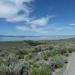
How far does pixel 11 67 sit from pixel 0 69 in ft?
3.07

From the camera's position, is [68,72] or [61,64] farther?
[61,64]

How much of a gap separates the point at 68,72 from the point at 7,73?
4.72 meters

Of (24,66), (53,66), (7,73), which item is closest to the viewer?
(7,73)

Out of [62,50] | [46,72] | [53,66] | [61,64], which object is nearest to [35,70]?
[46,72]

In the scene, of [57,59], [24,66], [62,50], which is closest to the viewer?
[24,66]

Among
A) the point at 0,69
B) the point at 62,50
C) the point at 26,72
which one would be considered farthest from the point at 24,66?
the point at 62,50

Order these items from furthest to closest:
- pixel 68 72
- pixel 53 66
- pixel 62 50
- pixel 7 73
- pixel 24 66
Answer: pixel 62 50 < pixel 53 66 < pixel 68 72 < pixel 24 66 < pixel 7 73

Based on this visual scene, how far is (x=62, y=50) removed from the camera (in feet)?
109

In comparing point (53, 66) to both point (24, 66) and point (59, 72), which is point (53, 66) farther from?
point (24, 66)

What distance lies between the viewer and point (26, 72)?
14773 mm

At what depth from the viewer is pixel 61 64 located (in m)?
19.8

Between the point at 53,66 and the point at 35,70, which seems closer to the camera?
the point at 35,70

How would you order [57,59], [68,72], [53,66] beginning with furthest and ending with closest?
1. [57,59]
2. [53,66]
3. [68,72]

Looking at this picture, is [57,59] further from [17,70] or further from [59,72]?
[17,70]
